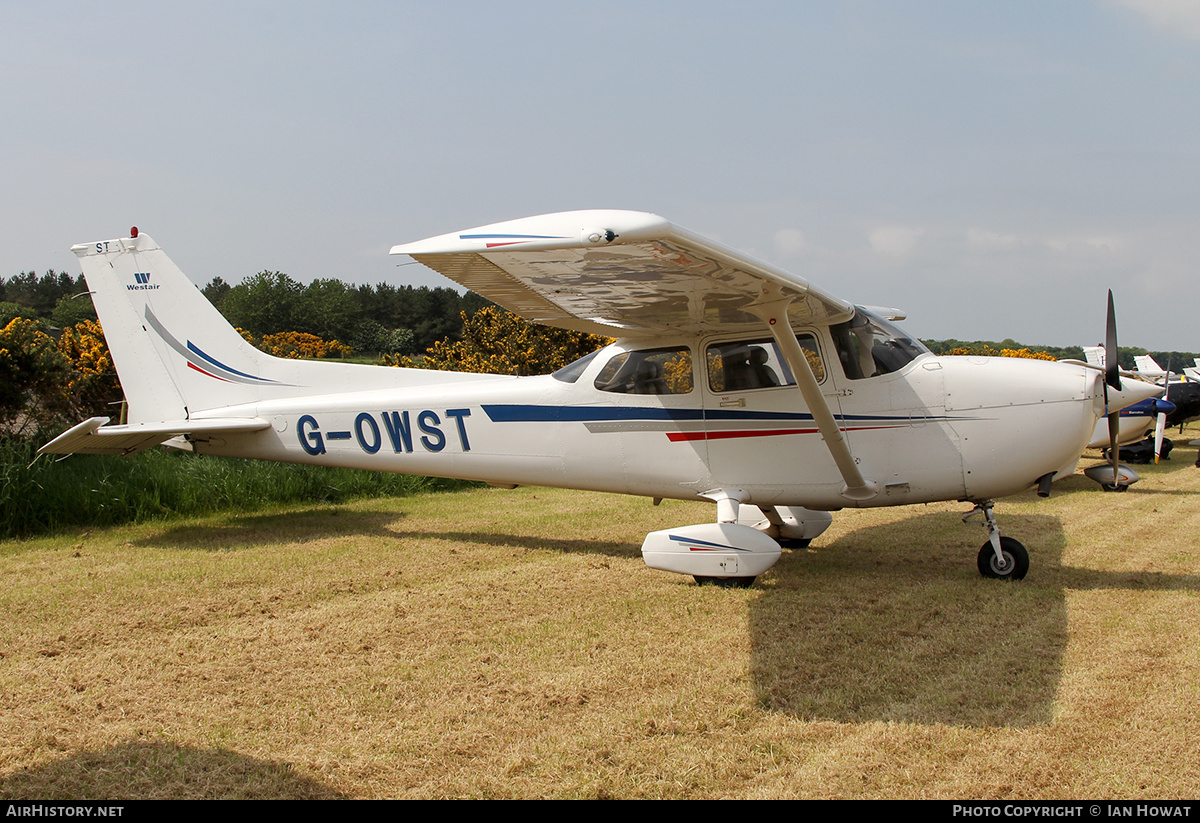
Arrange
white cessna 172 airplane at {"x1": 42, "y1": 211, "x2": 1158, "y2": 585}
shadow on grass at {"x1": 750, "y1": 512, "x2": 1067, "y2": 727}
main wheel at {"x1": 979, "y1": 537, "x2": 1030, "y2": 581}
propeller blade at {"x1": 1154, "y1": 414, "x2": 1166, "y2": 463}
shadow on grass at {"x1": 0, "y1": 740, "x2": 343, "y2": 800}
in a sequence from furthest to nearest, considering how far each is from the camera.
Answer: propeller blade at {"x1": 1154, "y1": 414, "x2": 1166, "y2": 463}, main wheel at {"x1": 979, "y1": 537, "x2": 1030, "y2": 581}, white cessna 172 airplane at {"x1": 42, "y1": 211, "x2": 1158, "y2": 585}, shadow on grass at {"x1": 750, "y1": 512, "x2": 1067, "y2": 727}, shadow on grass at {"x1": 0, "y1": 740, "x2": 343, "y2": 800}

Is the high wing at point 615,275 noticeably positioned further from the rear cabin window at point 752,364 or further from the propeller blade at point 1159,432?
the propeller blade at point 1159,432

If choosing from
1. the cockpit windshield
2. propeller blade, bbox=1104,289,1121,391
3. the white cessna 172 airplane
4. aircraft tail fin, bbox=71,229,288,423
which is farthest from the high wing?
aircraft tail fin, bbox=71,229,288,423

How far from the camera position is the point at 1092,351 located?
57.5 ft

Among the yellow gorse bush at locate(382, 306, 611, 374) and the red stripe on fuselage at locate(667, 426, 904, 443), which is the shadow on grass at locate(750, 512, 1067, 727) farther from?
the yellow gorse bush at locate(382, 306, 611, 374)

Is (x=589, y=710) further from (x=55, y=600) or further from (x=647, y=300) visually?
(x=55, y=600)

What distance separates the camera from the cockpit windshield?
237 inches

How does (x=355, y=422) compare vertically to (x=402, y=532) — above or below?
above

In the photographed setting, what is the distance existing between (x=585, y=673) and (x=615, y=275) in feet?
7.60

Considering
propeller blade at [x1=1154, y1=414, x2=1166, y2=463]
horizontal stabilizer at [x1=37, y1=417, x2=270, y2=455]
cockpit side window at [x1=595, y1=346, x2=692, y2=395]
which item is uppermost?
cockpit side window at [x1=595, y1=346, x2=692, y2=395]

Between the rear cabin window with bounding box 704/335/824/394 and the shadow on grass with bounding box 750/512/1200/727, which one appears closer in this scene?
the shadow on grass with bounding box 750/512/1200/727

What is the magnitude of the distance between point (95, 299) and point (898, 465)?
26.3ft

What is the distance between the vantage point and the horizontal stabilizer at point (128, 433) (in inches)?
280

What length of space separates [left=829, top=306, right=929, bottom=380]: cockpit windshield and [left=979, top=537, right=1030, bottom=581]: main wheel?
5.23ft
